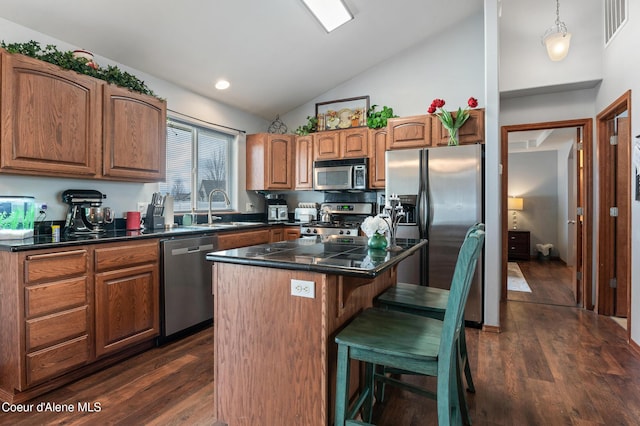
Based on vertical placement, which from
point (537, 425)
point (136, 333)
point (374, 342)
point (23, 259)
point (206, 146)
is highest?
point (206, 146)

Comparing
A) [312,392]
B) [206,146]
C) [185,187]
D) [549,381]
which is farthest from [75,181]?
[549,381]

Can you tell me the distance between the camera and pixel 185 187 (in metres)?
3.94

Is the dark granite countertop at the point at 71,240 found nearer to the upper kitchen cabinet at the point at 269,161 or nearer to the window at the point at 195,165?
the window at the point at 195,165

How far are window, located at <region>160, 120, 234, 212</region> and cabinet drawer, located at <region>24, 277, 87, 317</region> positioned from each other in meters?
1.63

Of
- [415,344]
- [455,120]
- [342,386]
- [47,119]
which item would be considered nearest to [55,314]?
Answer: [47,119]

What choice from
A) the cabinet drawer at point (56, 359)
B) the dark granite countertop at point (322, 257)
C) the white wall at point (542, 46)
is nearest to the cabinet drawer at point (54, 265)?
the cabinet drawer at point (56, 359)

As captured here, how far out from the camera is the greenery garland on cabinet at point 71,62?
2225 mm

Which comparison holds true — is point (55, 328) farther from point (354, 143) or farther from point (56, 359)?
point (354, 143)

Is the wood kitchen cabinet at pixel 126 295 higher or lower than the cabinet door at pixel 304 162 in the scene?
lower

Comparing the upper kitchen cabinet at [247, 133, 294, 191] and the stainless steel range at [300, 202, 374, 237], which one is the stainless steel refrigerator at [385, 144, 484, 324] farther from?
the upper kitchen cabinet at [247, 133, 294, 191]

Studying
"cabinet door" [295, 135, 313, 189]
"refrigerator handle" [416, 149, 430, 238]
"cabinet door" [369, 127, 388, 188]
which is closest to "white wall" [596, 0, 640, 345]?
"refrigerator handle" [416, 149, 430, 238]

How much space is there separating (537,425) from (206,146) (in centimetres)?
403

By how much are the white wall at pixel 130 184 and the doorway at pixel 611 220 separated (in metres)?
4.11

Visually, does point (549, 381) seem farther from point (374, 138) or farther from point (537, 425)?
point (374, 138)
